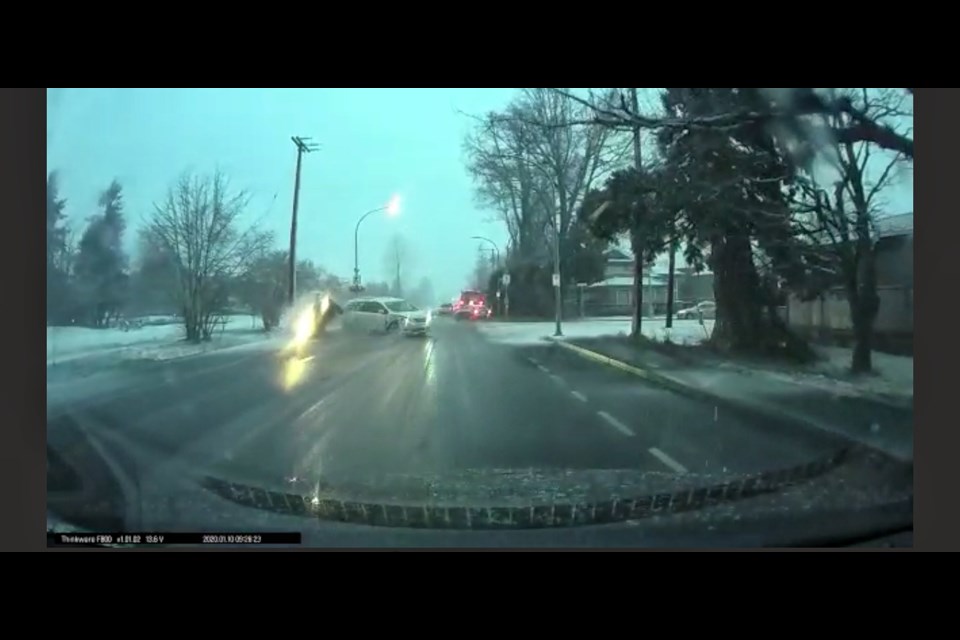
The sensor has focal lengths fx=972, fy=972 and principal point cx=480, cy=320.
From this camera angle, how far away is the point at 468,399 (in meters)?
11.3

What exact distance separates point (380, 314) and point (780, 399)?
512 cm

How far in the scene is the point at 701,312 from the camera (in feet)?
52.5

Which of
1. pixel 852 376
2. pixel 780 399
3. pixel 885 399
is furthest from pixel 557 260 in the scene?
pixel 885 399

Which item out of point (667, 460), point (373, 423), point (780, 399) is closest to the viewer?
point (667, 460)

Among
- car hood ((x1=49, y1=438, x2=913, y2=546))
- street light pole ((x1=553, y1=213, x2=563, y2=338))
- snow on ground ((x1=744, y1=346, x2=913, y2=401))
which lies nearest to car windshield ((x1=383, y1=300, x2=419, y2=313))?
car hood ((x1=49, y1=438, x2=913, y2=546))

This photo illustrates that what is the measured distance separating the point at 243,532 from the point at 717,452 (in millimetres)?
4513

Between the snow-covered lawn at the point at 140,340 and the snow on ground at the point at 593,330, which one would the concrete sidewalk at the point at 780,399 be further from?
the snow-covered lawn at the point at 140,340

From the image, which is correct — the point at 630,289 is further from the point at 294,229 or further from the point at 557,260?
the point at 294,229

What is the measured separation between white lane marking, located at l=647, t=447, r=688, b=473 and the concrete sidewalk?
1664 millimetres

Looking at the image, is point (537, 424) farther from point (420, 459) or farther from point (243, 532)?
point (243, 532)

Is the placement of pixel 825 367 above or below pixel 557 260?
below

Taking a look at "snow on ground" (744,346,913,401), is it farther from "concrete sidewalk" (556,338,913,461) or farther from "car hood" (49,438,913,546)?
"car hood" (49,438,913,546)

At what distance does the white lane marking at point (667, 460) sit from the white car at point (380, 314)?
10.9 ft
